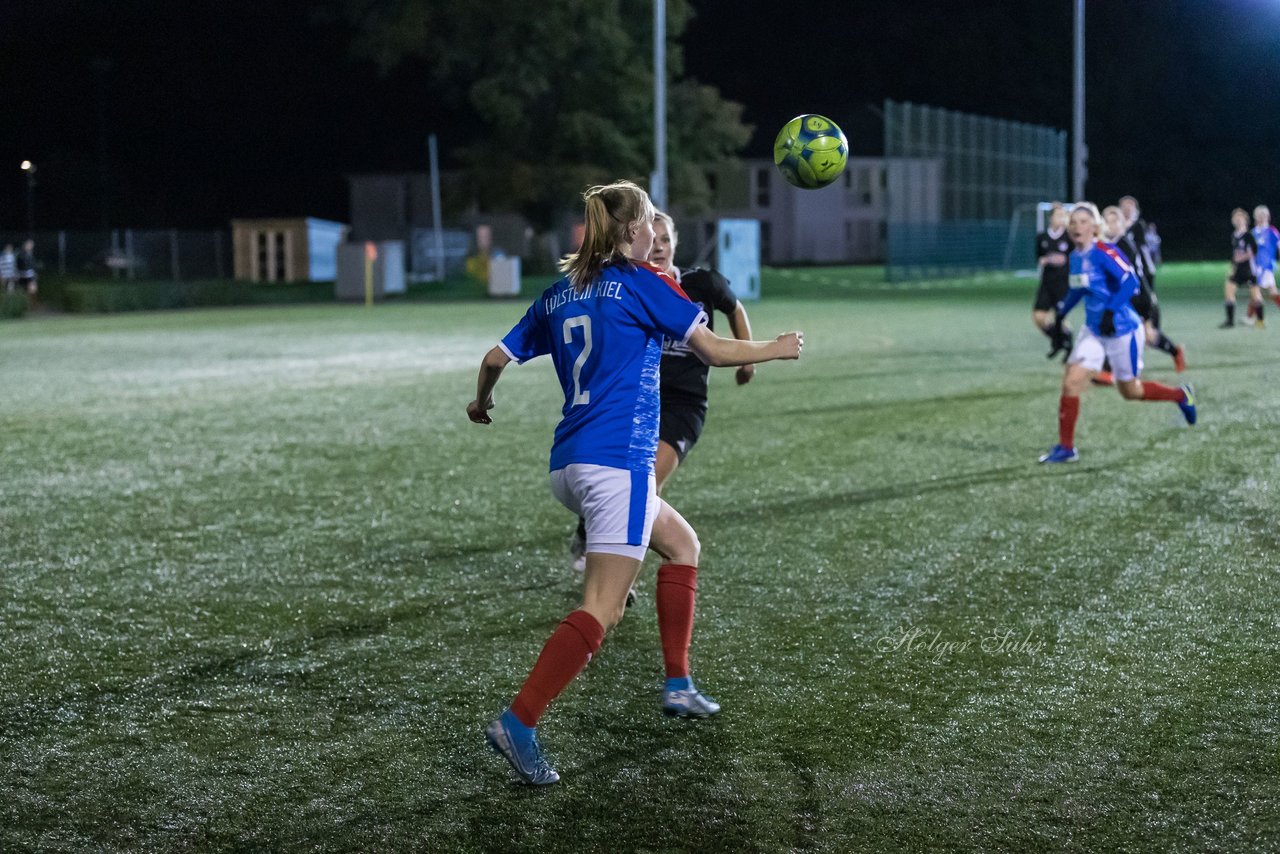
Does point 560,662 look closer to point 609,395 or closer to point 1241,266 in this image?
point 609,395

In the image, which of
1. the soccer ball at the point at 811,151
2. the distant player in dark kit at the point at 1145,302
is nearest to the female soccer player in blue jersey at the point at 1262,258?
the distant player in dark kit at the point at 1145,302

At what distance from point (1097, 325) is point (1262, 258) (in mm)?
13746

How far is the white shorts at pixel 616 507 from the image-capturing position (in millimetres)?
4352

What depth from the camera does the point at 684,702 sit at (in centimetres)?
485

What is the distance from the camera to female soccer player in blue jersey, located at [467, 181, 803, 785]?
14.2 feet

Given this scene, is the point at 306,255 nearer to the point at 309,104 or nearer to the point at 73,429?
the point at 309,104

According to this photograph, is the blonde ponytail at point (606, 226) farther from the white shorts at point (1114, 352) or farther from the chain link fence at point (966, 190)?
the chain link fence at point (966, 190)

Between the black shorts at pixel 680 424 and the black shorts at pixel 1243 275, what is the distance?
60.5 feet

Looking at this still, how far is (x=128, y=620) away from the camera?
245 inches

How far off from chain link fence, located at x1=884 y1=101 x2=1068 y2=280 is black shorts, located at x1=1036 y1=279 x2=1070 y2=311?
85.0 ft

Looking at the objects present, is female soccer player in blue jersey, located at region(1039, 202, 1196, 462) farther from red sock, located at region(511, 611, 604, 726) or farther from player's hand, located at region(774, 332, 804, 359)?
red sock, located at region(511, 611, 604, 726)

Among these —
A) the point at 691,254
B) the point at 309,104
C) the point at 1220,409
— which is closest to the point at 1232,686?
the point at 1220,409

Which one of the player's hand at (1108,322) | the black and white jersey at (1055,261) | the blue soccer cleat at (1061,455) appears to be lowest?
the blue soccer cleat at (1061,455)

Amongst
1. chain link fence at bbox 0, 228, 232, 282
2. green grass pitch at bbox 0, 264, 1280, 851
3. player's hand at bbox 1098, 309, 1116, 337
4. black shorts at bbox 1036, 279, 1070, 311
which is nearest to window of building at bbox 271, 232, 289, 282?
chain link fence at bbox 0, 228, 232, 282
